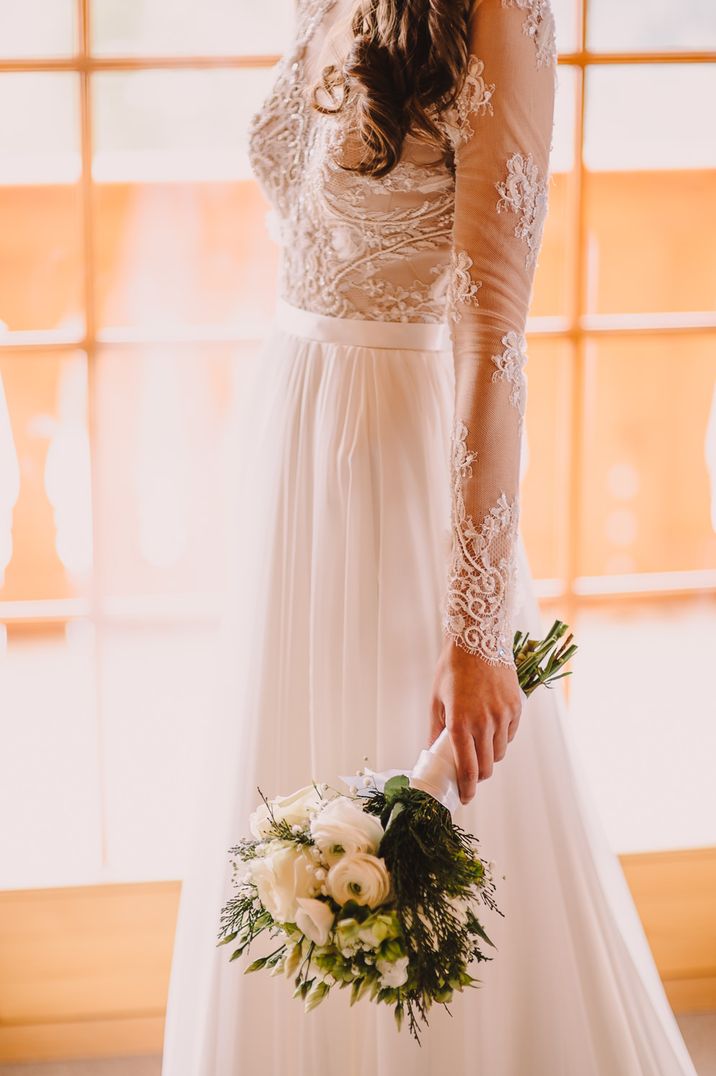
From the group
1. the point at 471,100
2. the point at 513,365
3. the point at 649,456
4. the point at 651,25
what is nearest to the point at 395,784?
the point at 513,365

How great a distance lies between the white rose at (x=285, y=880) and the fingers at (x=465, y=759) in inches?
7.4

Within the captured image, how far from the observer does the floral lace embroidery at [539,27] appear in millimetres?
936

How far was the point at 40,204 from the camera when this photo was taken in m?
1.55

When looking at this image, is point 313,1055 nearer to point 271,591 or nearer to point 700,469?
point 271,591

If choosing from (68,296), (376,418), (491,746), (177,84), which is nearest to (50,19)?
(177,84)

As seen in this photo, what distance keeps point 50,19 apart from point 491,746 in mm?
1237

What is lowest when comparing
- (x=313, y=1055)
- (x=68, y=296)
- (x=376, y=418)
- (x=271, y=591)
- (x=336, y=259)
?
(x=313, y=1055)

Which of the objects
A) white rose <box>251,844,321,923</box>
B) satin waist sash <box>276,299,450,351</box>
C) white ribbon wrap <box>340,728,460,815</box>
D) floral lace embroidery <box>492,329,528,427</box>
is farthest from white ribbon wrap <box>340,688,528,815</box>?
satin waist sash <box>276,299,450,351</box>

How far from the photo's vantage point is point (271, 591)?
3.83 ft

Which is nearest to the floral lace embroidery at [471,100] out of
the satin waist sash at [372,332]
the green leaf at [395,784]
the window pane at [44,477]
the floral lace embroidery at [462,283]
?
the floral lace embroidery at [462,283]

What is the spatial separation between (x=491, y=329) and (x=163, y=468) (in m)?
0.81

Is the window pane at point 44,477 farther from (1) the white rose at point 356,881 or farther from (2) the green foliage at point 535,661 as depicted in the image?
(1) the white rose at point 356,881

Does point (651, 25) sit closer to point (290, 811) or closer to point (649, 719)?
point (649, 719)

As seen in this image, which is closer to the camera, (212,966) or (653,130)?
(212,966)
